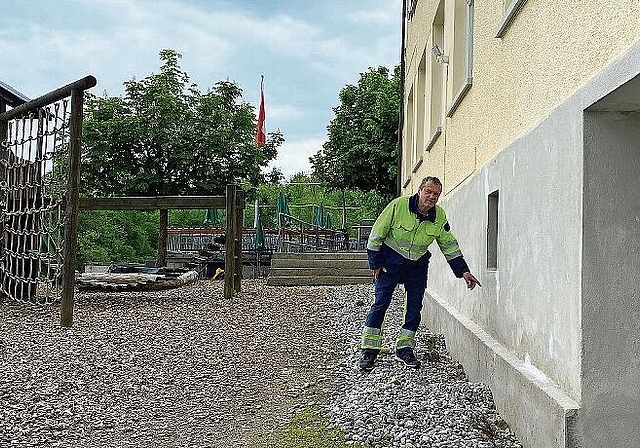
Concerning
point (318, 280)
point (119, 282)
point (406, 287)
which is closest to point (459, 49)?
point (406, 287)

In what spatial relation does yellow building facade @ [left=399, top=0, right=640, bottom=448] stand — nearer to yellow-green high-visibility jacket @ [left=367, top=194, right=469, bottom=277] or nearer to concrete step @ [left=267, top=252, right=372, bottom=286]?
yellow-green high-visibility jacket @ [left=367, top=194, right=469, bottom=277]

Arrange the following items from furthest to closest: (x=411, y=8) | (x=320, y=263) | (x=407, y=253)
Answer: (x=320, y=263) < (x=411, y=8) < (x=407, y=253)

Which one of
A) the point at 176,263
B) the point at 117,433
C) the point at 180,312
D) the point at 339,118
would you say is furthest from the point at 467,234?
the point at 339,118

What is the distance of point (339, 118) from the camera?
3481cm

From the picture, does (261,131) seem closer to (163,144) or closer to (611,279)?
(163,144)

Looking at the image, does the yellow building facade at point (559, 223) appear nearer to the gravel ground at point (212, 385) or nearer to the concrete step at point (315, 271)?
the gravel ground at point (212, 385)

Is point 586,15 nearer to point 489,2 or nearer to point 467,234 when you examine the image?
point 489,2

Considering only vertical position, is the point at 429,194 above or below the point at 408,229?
above

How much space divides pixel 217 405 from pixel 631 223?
3509mm

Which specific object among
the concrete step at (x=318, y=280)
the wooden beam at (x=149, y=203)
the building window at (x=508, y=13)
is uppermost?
the building window at (x=508, y=13)

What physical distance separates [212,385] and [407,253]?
1.92 m

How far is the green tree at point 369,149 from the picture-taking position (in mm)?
31109

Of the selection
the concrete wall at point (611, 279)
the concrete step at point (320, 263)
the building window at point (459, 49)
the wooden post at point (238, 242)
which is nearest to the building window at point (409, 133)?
the concrete step at point (320, 263)

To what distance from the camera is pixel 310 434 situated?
5.69 meters
